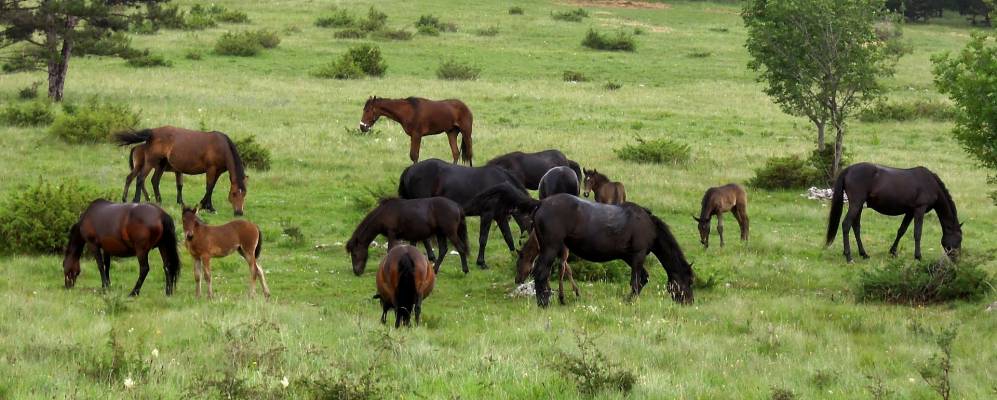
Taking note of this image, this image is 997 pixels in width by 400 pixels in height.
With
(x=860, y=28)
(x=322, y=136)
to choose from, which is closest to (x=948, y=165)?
(x=860, y=28)

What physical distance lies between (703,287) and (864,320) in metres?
2.68

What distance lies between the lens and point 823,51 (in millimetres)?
23906

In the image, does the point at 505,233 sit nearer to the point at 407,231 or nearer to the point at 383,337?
the point at 407,231

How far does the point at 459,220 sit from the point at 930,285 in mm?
6468

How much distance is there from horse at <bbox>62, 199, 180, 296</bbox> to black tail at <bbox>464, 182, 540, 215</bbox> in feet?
13.7

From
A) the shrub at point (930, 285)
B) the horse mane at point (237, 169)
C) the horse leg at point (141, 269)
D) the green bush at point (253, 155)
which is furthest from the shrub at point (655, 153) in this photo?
the horse leg at point (141, 269)

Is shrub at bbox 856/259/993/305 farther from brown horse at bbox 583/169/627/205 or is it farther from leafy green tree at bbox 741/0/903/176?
leafy green tree at bbox 741/0/903/176

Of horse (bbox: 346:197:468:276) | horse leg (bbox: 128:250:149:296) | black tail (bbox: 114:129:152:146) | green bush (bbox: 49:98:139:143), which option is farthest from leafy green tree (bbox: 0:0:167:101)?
horse leg (bbox: 128:250:149:296)

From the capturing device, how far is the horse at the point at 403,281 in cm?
1125

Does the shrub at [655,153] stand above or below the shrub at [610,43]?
below

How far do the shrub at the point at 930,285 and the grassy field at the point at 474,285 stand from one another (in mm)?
293

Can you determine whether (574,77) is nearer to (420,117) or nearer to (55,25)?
(55,25)

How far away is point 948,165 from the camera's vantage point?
26609mm

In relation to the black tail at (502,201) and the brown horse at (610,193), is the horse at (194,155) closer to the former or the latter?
the black tail at (502,201)
